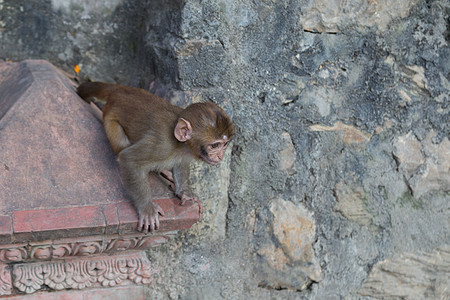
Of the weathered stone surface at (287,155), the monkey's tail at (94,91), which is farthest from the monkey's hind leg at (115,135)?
the weathered stone surface at (287,155)

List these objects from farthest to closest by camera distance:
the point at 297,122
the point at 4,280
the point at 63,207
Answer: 1. the point at 297,122
2. the point at 4,280
3. the point at 63,207

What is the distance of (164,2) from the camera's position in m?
2.48

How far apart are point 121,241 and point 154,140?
42 centimetres

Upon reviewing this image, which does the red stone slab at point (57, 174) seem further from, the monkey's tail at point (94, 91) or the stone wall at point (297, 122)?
the stone wall at point (297, 122)

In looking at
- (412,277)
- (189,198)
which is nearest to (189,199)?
(189,198)

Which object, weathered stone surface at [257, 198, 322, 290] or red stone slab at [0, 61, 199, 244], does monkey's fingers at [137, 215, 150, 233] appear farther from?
weathered stone surface at [257, 198, 322, 290]

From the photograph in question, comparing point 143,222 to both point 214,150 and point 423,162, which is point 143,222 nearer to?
point 214,150

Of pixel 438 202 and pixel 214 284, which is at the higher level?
pixel 438 202

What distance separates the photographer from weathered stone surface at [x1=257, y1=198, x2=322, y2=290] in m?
2.62

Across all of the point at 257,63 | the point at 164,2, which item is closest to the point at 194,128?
the point at 257,63

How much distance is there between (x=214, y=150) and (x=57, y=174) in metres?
0.61

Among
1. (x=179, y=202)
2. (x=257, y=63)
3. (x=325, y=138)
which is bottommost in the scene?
(x=179, y=202)

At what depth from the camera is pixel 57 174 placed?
2072 millimetres

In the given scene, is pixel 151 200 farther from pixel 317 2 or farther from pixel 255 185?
pixel 317 2
